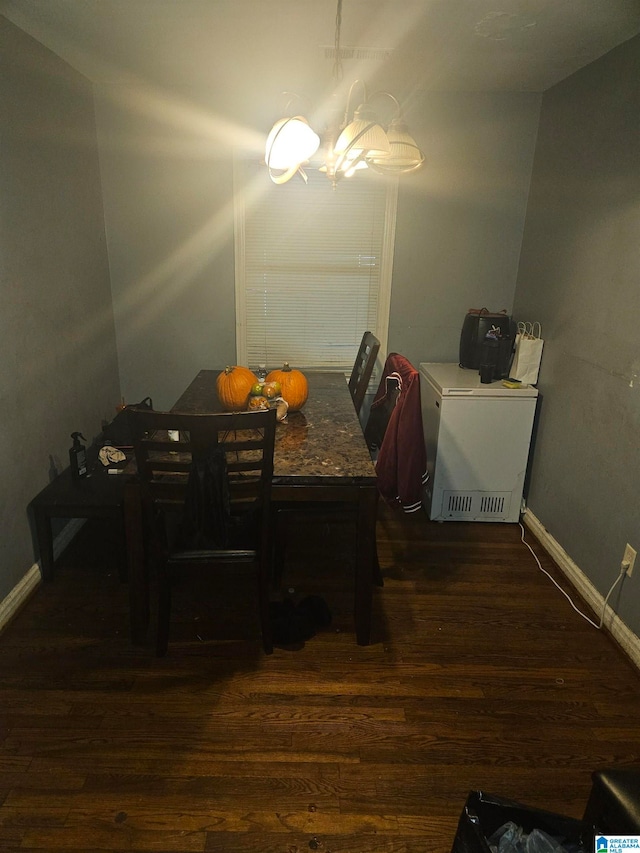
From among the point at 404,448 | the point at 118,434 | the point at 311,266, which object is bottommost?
the point at 118,434

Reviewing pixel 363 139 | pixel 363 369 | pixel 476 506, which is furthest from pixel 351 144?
pixel 476 506

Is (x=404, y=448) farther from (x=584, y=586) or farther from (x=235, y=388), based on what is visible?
(x=584, y=586)

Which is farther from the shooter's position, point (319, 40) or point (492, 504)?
point (492, 504)

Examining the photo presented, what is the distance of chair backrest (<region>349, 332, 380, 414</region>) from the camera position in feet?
8.91

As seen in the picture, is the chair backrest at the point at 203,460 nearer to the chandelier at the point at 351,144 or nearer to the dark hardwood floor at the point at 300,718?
the dark hardwood floor at the point at 300,718

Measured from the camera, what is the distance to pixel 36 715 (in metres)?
1.76

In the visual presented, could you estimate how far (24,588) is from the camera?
2.32 m

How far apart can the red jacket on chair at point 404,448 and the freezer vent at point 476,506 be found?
75 cm

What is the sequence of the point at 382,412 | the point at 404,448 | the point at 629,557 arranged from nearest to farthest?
the point at 629,557 → the point at 404,448 → the point at 382,412

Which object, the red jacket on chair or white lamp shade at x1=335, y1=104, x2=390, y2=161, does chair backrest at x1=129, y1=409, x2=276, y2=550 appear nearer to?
the red jacket on chair

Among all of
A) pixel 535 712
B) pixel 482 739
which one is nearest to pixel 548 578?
pixel 535 712

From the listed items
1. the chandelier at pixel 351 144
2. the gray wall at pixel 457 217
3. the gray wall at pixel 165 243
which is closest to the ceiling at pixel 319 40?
the gray wall at pixel 457 217

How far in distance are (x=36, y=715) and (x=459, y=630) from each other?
161cm

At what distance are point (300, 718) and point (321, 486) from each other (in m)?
0.78
